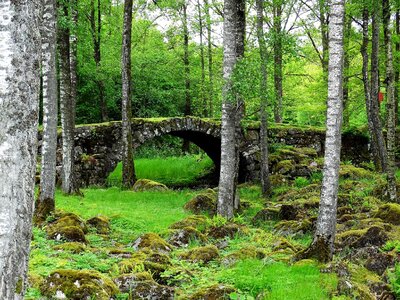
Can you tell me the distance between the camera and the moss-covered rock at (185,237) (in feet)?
28.4

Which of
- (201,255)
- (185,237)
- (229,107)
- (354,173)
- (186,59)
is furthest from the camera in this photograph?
(186,59)

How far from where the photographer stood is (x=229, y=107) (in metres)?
10.3

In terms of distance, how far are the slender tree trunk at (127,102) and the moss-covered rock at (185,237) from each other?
680 centimetres

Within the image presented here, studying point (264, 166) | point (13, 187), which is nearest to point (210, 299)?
point (13, 187)

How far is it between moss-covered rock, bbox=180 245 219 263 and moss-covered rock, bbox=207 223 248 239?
1.75m

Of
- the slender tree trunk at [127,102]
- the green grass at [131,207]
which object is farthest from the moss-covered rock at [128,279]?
the slender tree trunk at [127,102]

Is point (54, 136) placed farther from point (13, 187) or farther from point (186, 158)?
point (186, 158)

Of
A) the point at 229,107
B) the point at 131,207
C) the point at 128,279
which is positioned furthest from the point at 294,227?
the point at 128,279

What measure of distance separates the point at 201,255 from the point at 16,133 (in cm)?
495

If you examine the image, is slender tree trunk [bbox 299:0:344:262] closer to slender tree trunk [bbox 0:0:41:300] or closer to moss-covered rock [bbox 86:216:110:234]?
moss-covered rock [bbox 86:216:110:234]

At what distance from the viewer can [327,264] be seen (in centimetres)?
644

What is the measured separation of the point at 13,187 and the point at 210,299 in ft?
10.7

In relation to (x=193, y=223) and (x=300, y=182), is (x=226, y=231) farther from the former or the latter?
(x=300, y=182)

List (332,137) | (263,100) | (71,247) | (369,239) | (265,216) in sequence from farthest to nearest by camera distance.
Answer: (265,216) → (263,100) → (369,239) → (71,247) → (332,137)
